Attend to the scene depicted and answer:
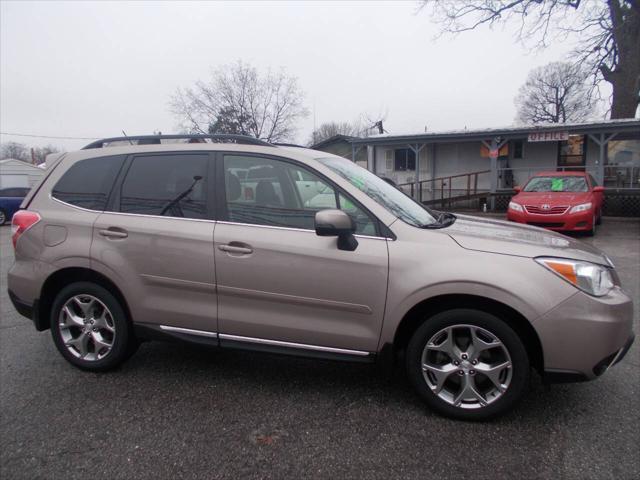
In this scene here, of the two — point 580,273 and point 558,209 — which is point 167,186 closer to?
point 580,273

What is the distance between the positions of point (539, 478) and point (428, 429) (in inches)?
24.8

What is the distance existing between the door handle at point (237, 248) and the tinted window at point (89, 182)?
1.13 metres

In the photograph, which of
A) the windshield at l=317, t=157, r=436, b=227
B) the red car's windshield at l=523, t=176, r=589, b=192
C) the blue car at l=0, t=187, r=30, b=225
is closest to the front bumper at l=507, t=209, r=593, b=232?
the red car's windshield at l=523, t=176, r=589, b=192

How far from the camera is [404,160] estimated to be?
21422 millimetres

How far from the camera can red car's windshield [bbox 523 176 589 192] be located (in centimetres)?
1141

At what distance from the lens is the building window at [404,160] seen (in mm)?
21094

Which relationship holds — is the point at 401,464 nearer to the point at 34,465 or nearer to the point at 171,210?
the point at 34,465

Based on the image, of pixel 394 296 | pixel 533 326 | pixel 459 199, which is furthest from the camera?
pixel 459 199

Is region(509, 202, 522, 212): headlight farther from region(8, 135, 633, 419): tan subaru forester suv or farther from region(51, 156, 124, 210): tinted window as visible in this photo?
region(51, 156, 124, 210): tinted window

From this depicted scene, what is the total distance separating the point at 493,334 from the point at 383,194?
1.23m

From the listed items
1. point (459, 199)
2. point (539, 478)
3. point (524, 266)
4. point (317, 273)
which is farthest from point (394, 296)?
point (459, 199)

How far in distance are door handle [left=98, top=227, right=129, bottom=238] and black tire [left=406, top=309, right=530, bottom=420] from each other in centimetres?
216

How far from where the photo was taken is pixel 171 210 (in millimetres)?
3197

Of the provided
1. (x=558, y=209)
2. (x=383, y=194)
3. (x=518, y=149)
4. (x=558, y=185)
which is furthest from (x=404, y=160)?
(x=383, y=194)
